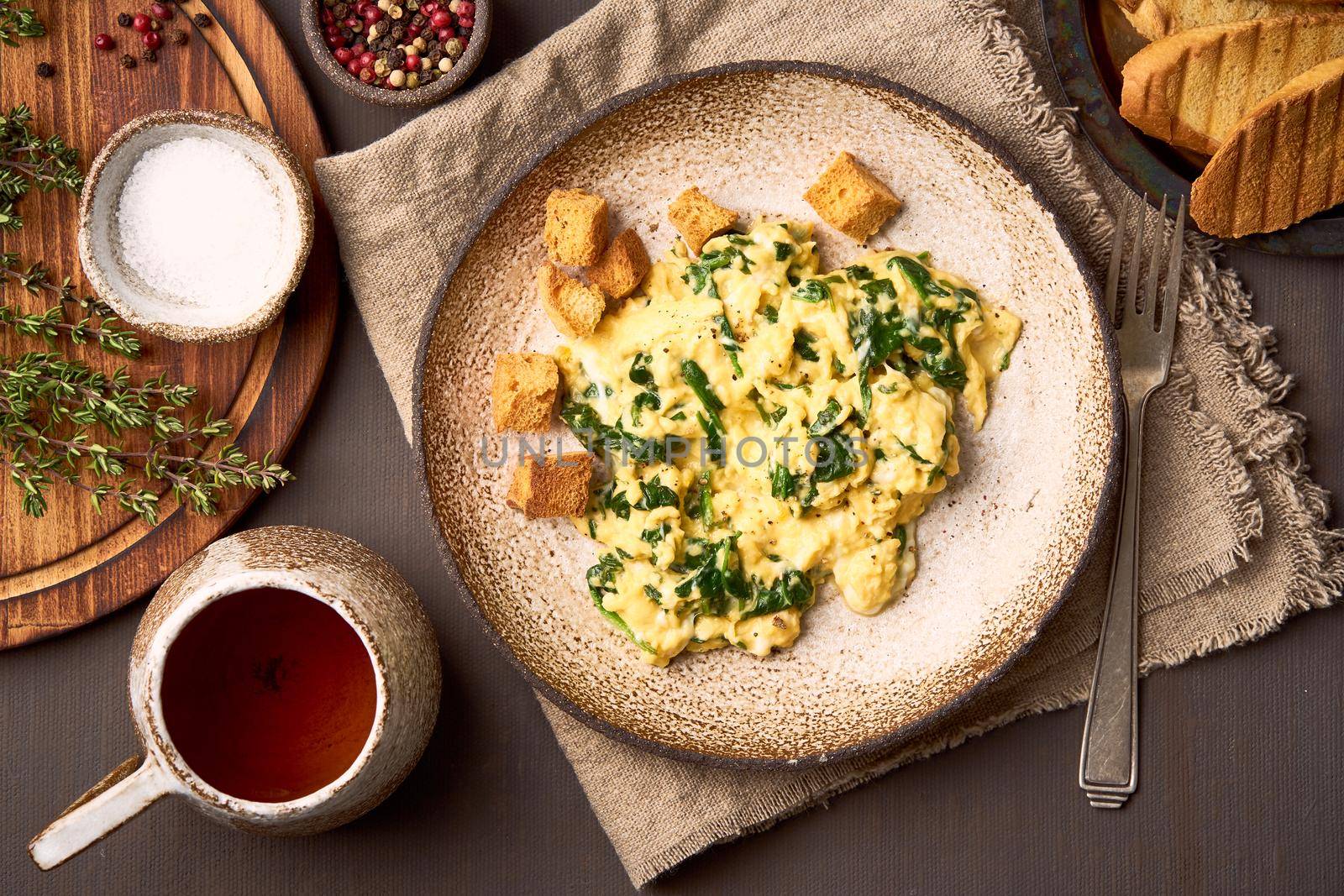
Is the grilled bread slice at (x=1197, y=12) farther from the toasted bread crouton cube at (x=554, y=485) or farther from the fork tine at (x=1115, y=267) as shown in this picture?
the toasted bread crouton cube at (x=554, y=485)

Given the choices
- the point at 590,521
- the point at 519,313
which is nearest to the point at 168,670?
the point at 590,521

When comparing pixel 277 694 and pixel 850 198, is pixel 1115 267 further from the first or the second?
pixel 277 694

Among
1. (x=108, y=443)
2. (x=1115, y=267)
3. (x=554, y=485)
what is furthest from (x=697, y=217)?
(x=108, y=443)

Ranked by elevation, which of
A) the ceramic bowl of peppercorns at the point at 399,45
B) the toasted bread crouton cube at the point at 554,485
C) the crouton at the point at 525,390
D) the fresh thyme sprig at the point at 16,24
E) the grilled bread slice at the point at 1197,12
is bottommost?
the toasted bread crouton cube at the point at 554,485

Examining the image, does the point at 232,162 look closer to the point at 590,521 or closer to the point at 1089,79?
the point at 590,521

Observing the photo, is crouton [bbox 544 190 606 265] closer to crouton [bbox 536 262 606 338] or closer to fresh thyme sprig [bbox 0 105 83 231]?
crouton [bbox 536 262 606 338]

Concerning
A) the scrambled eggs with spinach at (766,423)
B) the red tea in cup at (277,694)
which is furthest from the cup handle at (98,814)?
the scrambled eggs with spinach at (766,423)

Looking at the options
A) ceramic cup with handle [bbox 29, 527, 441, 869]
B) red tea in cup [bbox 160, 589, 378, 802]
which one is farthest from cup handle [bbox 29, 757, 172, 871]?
red tea in cup [bbox 160, 589, 378, 802]
